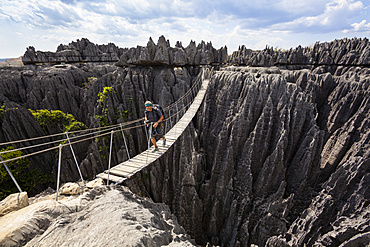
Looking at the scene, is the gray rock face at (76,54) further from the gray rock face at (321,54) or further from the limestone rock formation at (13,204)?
the limestone rock formation at (13,204)

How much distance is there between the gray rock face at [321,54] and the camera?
2820 centimetres

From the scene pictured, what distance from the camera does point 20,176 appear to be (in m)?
14.1

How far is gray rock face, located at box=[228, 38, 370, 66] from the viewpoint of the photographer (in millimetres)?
28203

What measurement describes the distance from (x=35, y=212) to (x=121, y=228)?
5.37 feet

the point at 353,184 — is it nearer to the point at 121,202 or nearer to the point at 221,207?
the point at 221,207

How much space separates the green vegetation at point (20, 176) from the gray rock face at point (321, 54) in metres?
27.9

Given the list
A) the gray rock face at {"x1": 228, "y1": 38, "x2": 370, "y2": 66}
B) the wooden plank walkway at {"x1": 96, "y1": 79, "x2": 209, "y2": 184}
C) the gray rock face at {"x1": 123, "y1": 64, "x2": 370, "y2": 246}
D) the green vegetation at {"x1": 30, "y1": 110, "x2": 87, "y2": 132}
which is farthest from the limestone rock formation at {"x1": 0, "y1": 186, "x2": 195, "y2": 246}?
the gray rock face at {"x1": 228, "y1": 38, "x2": 370, "y2": 66}

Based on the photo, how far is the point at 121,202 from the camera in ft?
12.2

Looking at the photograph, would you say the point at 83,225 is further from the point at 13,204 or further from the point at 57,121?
the point at 57,121

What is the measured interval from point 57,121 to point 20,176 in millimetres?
5935

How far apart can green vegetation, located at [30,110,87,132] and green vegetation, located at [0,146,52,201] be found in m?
3.65

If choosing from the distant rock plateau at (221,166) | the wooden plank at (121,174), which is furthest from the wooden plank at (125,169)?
the distant rock plateau at (221,166)

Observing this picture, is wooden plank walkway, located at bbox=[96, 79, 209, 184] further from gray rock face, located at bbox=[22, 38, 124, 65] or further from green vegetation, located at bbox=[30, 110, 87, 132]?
gray rock face, located at bbox=[22, 38, 124, 65]

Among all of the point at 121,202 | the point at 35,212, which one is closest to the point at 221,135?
the point at 121,202
